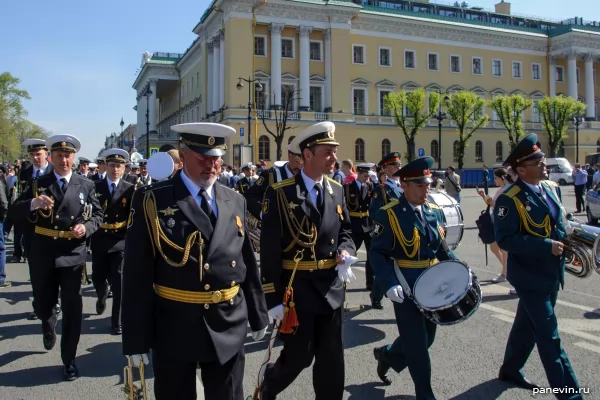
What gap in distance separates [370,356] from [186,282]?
3487 mm

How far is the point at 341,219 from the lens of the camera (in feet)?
15.3

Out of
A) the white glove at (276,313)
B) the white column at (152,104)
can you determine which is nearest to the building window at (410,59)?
the white column at (152,104)

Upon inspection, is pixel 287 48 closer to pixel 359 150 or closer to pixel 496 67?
pixel 359 150

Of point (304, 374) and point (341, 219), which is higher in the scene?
point (341, 219)

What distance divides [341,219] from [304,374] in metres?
2.03

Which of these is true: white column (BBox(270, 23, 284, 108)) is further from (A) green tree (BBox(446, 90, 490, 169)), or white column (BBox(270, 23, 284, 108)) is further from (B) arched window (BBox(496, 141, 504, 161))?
(B) arched window (BBox(496, 141, 504, 161))

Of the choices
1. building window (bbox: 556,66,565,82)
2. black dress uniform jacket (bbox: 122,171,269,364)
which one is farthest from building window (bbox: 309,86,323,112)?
black dress uniform jacket (bbox: 122,171,269,364)

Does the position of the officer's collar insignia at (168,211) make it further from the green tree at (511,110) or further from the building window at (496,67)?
the building window at (496,67)

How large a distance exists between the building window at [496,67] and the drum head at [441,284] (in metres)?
67.5

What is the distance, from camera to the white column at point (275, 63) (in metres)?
54.1

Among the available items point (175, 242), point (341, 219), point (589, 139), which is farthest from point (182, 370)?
point (589, 139)

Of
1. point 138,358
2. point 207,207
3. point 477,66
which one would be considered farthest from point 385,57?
point 138,358

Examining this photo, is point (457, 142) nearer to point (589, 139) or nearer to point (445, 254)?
point (589, 139)

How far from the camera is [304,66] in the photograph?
5569 cm
